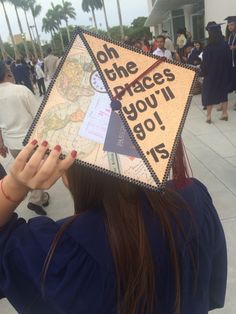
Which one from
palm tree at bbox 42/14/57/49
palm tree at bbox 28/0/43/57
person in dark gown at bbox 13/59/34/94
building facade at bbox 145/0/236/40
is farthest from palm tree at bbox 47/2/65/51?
person in dark gown at bbox 13/59/34/94

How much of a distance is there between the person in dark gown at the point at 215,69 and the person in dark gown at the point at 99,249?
581 cm

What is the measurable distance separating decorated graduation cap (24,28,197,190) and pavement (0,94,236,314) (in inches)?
73.7

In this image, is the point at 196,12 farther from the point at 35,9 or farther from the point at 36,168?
→ the point at 35,9

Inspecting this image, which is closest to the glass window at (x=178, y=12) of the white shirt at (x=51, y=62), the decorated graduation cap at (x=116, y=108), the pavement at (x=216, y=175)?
the white shirt at (x=51, y=62)

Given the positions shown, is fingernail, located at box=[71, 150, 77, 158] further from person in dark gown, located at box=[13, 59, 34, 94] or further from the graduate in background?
person in dark gown, located at box=[13, 59, 34, 94]

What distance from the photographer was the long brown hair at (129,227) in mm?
857

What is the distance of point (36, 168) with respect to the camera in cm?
74

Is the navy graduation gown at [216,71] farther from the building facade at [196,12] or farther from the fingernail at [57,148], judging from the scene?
the fingernail at [57,148]

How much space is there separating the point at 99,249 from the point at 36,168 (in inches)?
10.2

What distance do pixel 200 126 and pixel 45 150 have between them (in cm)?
586

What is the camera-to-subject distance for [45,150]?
79 cm

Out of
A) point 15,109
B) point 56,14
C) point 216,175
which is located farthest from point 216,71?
point 56,14

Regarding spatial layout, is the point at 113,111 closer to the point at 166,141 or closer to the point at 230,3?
the point at 166,141

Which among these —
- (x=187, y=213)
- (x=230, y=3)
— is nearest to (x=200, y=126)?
(x=187, y=213)
